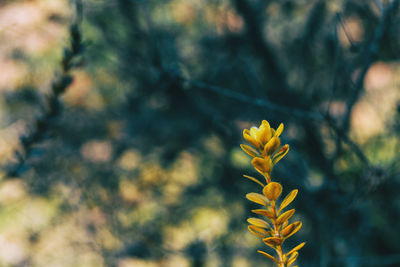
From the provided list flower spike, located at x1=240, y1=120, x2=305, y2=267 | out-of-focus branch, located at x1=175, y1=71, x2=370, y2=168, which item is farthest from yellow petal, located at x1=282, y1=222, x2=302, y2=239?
out-of-focus branch, located at x1=175, y1=71, x2=370, y2=168

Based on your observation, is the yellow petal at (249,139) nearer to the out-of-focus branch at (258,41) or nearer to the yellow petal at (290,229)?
the yellow petal at (290,229)

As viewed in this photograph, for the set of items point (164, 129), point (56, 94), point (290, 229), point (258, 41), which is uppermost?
point (258, 41)

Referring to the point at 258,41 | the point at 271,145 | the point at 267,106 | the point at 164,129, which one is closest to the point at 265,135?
the point at 271,145

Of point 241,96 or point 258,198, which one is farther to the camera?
point 241,96

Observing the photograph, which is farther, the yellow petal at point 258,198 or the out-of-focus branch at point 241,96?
the out-of-focus branch at point 241,96

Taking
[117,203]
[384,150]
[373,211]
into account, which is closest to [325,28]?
[384,150]

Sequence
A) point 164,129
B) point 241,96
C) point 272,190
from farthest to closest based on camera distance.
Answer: point 164,129
point 241,96
point 272,190

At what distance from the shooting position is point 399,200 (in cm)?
171

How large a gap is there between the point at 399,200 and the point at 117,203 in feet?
4.95

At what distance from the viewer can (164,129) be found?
180 cm

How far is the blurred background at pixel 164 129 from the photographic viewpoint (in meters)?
1.47

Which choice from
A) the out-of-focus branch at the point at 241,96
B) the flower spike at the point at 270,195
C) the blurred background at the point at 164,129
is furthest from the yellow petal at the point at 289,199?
the blurred background at the point at 164,129

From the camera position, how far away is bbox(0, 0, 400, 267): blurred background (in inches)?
57.9

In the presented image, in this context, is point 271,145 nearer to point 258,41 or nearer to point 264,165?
point 264,165
